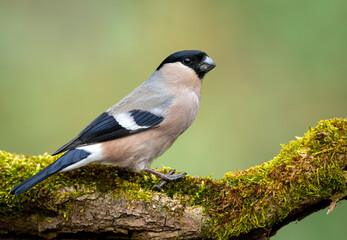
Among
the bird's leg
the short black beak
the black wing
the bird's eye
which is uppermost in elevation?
the bird's eye

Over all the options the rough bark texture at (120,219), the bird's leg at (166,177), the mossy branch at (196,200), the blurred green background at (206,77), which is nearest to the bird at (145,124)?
the bird's leg at (166,177)

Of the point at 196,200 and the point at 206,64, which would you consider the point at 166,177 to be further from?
the point at 206,64

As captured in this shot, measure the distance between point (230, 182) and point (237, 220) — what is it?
37 cm

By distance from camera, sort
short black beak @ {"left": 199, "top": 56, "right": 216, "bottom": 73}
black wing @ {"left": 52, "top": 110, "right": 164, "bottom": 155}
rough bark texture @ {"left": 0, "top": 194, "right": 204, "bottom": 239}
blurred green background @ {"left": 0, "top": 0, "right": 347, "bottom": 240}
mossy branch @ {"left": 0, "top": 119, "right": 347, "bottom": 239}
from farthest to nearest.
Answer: blurred green background @ {"left": 0, "top": 0, "right": 347, "bottom": 240}, short black beak @ {"left": 199, "top": 56, "right": 216, "bottom": 73}, black wing @ {"left": 52, "top": 110, "right": 164, "bottom": 155}, rough bark texture @ {"left": 0, "top": 194, "right": 204, "bottom": 239}, mossy branch @ {"left": 0, "top": 119, "right": 347, "bottom": 239}

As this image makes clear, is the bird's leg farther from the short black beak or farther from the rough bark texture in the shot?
the short black beak

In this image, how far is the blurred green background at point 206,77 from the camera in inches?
272

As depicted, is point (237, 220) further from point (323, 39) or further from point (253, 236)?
point (323, 39)

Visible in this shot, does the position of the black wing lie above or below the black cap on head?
below

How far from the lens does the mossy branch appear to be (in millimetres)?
3623

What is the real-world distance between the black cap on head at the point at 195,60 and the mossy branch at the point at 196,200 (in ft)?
4.76

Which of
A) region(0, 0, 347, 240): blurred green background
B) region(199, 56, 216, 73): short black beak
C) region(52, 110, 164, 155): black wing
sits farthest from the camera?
region(0, 0, 347, 240): blurred green background

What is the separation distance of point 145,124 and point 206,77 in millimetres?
3556

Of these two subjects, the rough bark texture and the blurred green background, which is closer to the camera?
the rough bark texture


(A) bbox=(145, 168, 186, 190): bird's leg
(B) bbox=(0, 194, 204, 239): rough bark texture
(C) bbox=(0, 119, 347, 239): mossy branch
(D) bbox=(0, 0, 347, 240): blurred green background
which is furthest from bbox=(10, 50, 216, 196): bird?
(D) bbox=(0, 0, 347, 240): blurred green background
